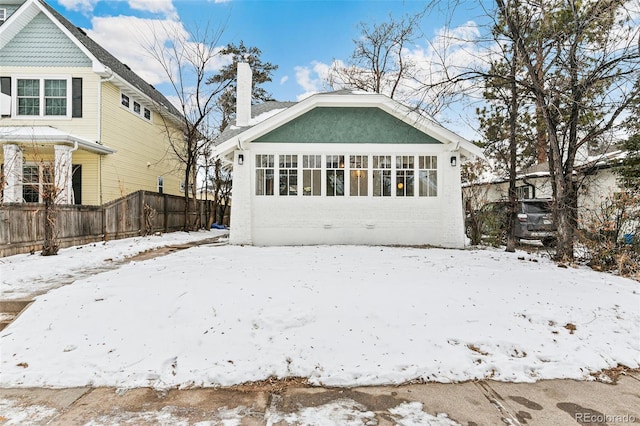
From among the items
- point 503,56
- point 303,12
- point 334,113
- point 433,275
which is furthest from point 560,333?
point 303,12

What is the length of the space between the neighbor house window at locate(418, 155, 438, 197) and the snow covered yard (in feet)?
16.7

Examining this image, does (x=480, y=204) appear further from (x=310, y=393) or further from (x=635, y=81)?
(x=310, y=393)

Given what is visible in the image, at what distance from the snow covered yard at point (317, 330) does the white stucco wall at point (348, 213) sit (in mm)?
4714

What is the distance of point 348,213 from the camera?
10.3 metres

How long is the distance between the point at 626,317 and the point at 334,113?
8320mm

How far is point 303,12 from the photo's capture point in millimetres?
12258

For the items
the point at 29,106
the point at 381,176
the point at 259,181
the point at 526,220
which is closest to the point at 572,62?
the point at 381,176

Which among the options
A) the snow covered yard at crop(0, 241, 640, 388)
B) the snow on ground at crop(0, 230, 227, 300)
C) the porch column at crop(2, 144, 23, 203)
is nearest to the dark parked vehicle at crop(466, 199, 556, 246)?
the snow covered yard at crop(0, 241, 640, 388)

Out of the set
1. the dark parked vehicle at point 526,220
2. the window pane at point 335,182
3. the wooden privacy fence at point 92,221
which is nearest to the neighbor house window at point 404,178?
the window pane at point 335,182

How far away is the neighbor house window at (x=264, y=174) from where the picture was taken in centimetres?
1026

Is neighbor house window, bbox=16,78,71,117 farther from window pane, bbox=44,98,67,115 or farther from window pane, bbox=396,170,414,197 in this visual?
window pane, bbox=396,170,414,197

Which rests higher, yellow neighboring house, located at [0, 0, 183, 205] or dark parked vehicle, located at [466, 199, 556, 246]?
yellow neighboring house, located at [0, 0, 183, 205]

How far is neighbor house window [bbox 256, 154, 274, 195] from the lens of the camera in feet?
33.7

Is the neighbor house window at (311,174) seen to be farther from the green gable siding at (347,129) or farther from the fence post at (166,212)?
the fence post at (166,212)
